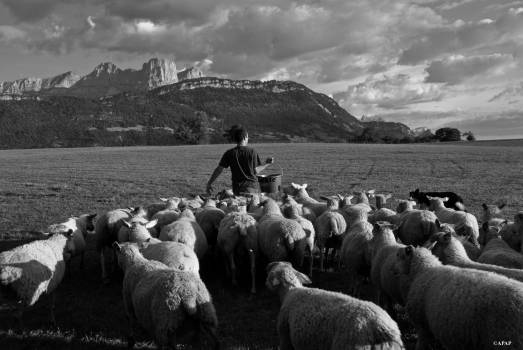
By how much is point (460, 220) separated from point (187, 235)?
6.40 m

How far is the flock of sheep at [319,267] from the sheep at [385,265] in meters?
0.02

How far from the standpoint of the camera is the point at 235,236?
9.27 metres

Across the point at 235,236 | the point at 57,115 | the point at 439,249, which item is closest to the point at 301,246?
the point at 235,236

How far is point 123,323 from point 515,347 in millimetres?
5906

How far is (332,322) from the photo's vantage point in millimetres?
4551

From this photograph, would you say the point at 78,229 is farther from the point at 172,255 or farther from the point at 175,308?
the point at 175,308

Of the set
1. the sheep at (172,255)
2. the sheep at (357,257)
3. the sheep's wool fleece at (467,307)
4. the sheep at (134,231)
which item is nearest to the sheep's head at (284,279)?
the sheep's wool fleece at (467,307)

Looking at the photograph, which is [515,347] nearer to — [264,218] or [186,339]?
[186,339]

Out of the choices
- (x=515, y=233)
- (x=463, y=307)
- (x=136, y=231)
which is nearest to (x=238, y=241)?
(x=136, y=231)

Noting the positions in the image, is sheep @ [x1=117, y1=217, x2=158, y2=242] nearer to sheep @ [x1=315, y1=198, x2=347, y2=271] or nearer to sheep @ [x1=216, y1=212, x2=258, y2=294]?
sheep @ [x1=216, y1=212, x2=258, y2=294]

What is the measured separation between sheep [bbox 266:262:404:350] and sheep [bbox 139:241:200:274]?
2.37 m

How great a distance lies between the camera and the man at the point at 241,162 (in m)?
11.7

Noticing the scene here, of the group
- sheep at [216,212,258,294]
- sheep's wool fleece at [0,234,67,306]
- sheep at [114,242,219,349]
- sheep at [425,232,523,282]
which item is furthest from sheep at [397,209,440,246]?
sheep's wool fleece at [0,234,67,306]

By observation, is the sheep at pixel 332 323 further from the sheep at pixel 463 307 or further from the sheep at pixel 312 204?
the sheep at pixel 312 204
